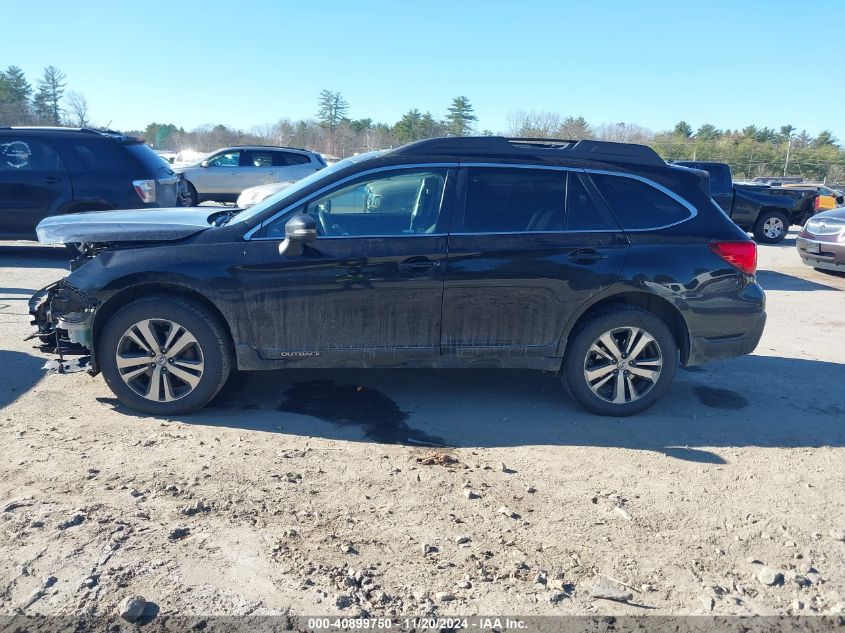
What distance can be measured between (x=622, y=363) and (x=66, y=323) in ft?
12.5

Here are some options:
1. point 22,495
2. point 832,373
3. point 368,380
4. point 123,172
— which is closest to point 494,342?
point 368,380

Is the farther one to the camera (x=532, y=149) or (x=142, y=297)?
(x=532, y=149)

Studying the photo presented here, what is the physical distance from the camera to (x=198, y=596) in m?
2.97

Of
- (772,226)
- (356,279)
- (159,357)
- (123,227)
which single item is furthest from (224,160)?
(356,279)

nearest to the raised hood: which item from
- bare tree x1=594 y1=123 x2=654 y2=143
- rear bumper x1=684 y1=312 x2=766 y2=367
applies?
rear bumper x1=684 y1=312 x2=766 y2=367

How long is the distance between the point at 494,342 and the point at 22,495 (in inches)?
117

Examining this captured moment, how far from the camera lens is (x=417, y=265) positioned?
15.7ft

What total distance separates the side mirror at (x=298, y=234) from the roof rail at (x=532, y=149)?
865 millimetres

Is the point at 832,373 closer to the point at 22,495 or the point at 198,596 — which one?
the point at 198,596

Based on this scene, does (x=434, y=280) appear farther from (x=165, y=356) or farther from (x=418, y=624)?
(x=418, y=624)

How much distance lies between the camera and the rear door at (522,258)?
15.9 feet

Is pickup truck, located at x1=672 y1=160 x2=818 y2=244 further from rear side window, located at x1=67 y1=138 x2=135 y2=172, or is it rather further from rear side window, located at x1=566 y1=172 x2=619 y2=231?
rear side window, located at x1=566 y1=172 x2=619 y2=231

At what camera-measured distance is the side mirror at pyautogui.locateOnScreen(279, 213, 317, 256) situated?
15.0 ft

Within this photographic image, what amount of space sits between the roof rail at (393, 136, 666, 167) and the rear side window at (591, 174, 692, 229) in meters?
0.18
